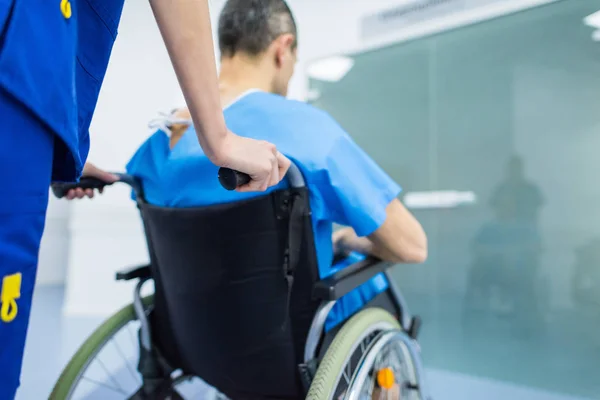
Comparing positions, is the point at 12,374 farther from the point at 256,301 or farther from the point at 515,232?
the point at 515,232

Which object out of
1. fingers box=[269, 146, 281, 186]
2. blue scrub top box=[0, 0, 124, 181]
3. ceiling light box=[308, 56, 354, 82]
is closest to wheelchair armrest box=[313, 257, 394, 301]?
fingers box=[269, 146, 281, 186]

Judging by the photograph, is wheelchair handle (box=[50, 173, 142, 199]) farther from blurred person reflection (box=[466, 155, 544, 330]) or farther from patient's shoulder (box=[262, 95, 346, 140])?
blurred person reflection (box=[466, 155, 544, 330])

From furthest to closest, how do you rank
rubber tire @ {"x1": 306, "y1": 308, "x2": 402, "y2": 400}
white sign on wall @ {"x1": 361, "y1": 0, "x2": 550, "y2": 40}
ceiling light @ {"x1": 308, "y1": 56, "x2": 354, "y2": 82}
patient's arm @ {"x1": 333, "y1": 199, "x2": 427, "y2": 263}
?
ceiling light @ {"x1": 308, "y1": 56, "x2": 354, "y2": 82}, white sign on wall @ {"x1": 361, "y1": 0, "x2": 550, "y2": 40}, patient's arm @ {"x1": 333, "y1": 199, "x2": 427, "y2": 263}, rubber tire @ {"x1": 306, "y1": 308, "x2": 402, "y2": 400}

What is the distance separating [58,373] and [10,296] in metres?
1.59

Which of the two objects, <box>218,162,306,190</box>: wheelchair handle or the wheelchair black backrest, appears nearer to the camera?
<box>218,162,306,190</box>: wheelchair handle

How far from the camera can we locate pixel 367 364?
712 mm

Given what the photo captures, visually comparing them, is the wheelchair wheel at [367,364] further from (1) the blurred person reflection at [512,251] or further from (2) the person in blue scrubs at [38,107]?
(1) the blurred person reflection at [512,251]

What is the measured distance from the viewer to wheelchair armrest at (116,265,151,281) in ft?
3.07

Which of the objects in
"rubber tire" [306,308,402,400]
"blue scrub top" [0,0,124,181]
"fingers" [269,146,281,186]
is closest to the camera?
"blue scrub top" [0,0,124,181]

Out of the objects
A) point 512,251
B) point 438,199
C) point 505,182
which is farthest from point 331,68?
point 512,251

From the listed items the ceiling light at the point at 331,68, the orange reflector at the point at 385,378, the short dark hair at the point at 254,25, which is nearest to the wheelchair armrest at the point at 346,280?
the orange reflector at the point at 385,378

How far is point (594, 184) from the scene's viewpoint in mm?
1506

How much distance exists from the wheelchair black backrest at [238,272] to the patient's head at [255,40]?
1.14ft

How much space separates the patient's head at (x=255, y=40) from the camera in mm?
933
